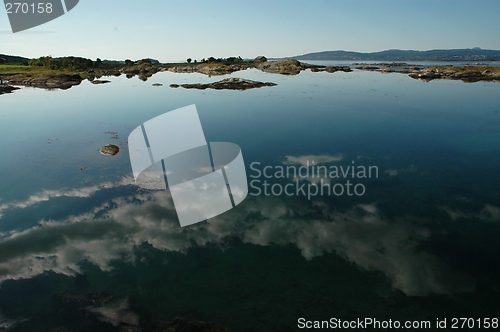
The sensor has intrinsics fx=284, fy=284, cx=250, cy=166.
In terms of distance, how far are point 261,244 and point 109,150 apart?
16610 millimetres

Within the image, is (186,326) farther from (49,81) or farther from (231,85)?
(49,81)

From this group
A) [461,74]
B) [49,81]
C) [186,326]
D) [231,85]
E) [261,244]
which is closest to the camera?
[186,326]

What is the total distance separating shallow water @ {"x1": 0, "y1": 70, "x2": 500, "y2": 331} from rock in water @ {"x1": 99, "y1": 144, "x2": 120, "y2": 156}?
554 millimetres

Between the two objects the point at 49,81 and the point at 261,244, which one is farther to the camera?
the point at 49,81

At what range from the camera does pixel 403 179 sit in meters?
17.5

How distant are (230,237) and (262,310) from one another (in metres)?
3.90

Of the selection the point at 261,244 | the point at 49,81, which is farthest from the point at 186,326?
the point at 49,81

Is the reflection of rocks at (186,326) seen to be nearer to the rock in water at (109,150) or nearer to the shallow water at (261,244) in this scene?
the shallow water at (261,244)

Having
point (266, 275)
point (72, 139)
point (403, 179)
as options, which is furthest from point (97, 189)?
point (403, 179)

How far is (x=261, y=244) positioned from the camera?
39.1 ft

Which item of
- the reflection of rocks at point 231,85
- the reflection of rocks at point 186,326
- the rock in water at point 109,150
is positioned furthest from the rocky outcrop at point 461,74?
the reflection of rocks at point 186,326

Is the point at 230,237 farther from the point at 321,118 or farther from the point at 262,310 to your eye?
the point at 321,118

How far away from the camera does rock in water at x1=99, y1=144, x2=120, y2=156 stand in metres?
22.4

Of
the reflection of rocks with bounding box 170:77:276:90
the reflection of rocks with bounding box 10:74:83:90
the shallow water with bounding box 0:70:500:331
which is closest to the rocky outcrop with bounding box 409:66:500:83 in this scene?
the reflection of rocks with bounding box 170:77:276:90
